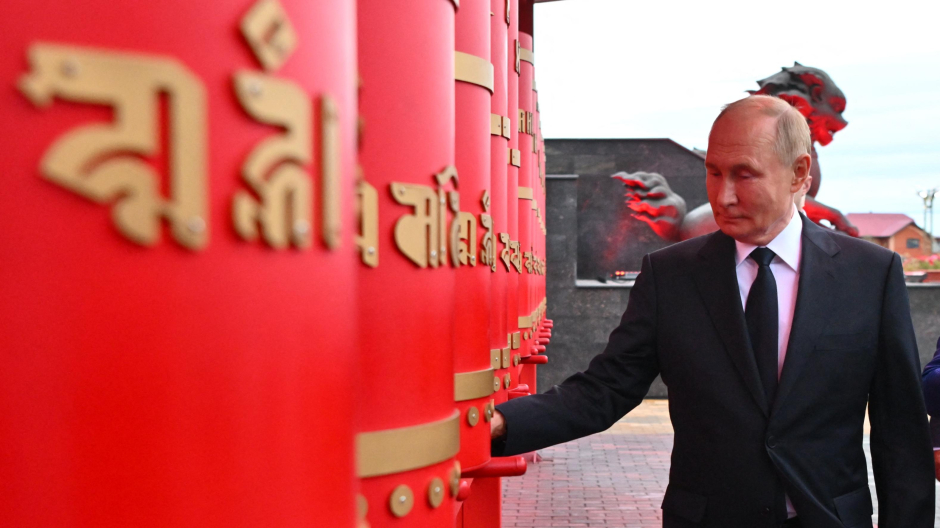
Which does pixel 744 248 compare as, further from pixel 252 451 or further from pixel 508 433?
pixel 252 451

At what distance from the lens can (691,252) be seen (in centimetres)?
244

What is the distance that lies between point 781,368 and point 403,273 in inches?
43.7

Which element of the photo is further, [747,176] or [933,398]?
[933,398]

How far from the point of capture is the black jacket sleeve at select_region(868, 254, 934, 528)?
2.16 meters

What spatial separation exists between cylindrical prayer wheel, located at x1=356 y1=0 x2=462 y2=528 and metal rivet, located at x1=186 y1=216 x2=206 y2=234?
2.90 ft

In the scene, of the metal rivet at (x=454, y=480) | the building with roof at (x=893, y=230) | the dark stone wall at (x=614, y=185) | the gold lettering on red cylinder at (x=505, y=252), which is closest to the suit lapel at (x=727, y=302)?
the metal rivet at (x=454, y=480)

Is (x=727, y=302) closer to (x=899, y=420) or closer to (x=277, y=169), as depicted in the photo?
(x=899, y=420)

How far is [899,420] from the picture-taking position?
2203 mm

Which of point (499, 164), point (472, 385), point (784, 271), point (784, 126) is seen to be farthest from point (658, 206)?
point (472, 385)

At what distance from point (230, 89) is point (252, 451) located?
229mm

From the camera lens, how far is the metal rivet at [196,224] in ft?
1.80

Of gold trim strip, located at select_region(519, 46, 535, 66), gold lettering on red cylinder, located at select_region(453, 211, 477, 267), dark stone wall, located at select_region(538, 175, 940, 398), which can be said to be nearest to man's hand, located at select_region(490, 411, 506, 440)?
gold lettering on red cylinder, located at select_region(453, 211, 477, 267)

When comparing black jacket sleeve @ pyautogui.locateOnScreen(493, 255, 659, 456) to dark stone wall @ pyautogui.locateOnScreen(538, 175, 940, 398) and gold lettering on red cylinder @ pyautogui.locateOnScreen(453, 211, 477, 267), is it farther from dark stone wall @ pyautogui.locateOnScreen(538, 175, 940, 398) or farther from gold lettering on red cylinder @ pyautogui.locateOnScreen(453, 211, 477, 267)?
dark stone wall @ pyautogui.locateOnScreen(538, 175, 940, 398)

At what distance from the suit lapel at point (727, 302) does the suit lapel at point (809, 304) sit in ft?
0.23
